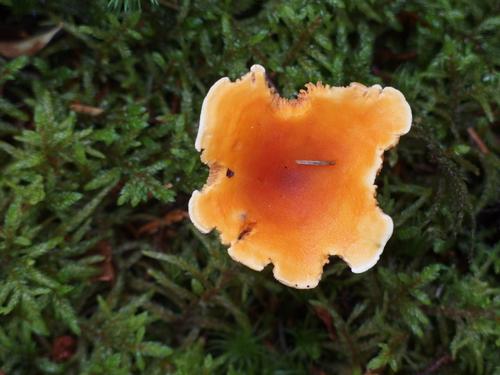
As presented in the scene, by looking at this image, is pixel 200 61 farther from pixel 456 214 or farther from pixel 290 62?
pixel 456 214

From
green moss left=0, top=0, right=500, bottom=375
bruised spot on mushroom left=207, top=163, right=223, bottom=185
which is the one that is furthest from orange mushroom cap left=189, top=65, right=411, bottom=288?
green moss left=0, top=0, right=500, bottom=375

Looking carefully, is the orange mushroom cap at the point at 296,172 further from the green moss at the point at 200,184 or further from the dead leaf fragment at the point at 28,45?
the dead leaf fragment at the point at 28,45

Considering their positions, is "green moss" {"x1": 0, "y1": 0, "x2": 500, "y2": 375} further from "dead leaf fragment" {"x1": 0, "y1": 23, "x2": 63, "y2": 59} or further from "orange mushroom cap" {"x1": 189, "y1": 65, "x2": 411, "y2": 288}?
"orange mushroom cap" {"x1": 189, "y1": 65, "x2": 411, "y2": 288}

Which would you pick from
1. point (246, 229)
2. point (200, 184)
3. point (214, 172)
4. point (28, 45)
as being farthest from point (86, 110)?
point (246, 229)

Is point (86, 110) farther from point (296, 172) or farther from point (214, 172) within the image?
point (296, 172)

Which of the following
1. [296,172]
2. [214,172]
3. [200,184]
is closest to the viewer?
[214,172]
